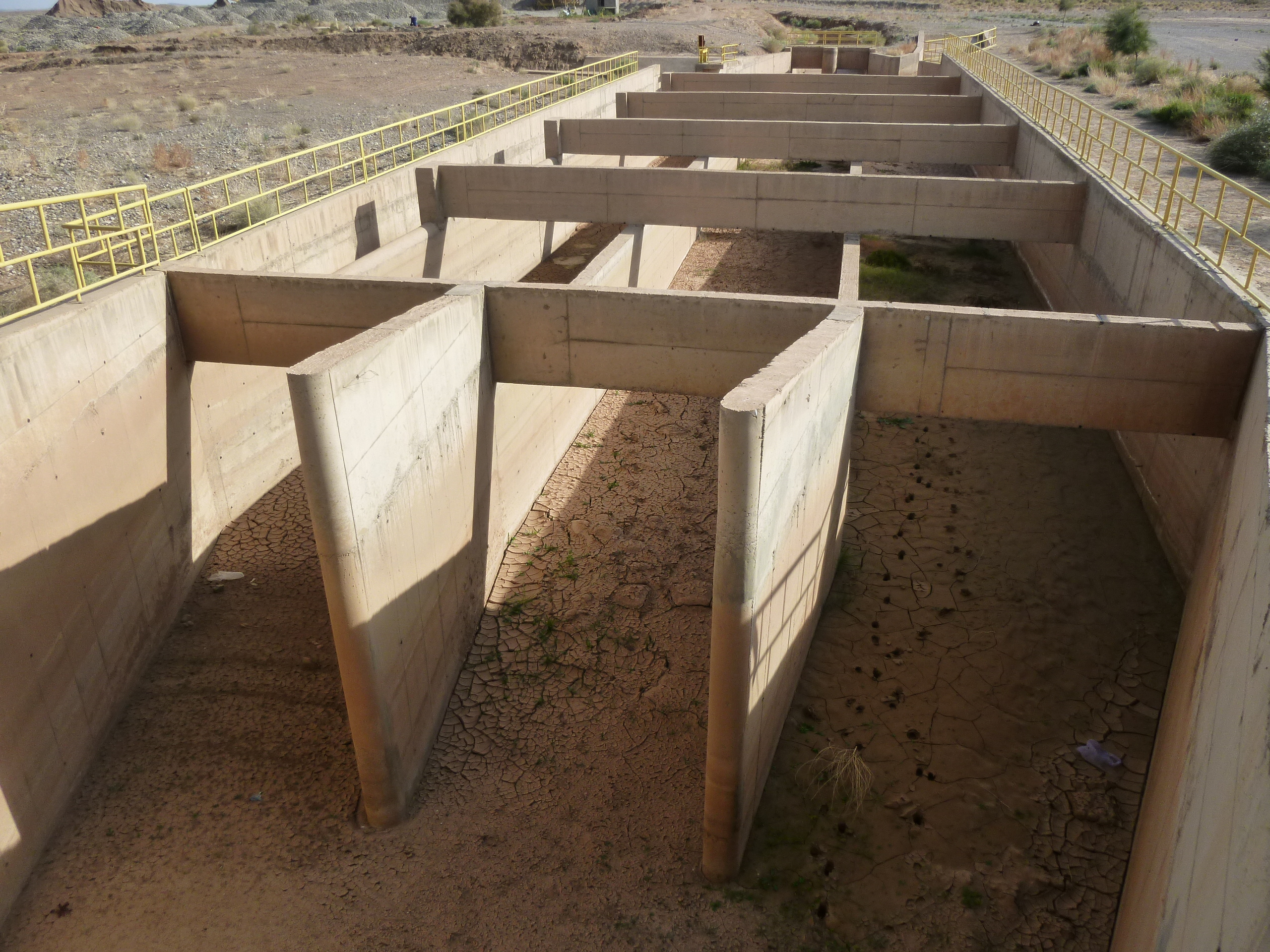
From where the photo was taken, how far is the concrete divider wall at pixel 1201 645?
137 inches

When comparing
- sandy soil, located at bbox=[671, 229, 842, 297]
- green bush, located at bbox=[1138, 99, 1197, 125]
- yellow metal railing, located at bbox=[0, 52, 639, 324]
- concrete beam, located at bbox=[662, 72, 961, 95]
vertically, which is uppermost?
concrete beam, located at bbox=[662, 72, 961, 95]

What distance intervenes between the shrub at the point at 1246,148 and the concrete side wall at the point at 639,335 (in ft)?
35.3

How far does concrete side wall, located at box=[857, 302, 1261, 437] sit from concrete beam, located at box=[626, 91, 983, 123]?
47.9 feet

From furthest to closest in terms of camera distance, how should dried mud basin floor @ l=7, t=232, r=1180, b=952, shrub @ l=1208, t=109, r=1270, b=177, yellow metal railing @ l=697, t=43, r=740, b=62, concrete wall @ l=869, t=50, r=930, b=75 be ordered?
yellow metal railing @ l=697, t=43, r=740, b=62, concrete wall @ l=869, t=50, r=930, b=75, shrub @ l=1208, t=109, r=1270, b=177, dried mud basin floor @ l=7, t=232, r=1180, b=952

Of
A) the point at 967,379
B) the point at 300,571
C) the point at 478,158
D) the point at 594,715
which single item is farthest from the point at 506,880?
the point at 478,158

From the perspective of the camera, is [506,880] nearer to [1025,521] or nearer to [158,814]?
[158,814]

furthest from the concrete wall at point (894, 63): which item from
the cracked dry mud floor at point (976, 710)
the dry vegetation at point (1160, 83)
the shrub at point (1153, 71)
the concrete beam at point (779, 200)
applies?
the cracked dry mud floor at point (976, 710)

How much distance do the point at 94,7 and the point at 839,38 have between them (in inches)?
2797

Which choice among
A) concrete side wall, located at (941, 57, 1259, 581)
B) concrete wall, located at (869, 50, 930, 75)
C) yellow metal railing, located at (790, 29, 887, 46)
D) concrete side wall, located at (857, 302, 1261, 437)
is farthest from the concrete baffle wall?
yellow metal railing, located at (790, 29, 887, 46)

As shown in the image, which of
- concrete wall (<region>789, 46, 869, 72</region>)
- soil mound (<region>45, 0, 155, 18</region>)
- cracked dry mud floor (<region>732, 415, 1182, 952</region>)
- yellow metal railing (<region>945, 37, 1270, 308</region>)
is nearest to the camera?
cracked dry mud floor (<region>732, 415, 1182, 952</region>)

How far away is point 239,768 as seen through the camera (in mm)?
8672

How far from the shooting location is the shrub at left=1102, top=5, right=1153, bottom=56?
3084 centimetres

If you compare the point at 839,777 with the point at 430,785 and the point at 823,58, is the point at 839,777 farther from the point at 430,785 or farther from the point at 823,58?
the point at 823,58

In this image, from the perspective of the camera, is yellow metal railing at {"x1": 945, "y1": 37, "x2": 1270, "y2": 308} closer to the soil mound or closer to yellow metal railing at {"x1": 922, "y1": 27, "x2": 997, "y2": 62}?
yellow metal railing at {"x1": 922, "y1": 27, "x2": 997, "y2": 62}
